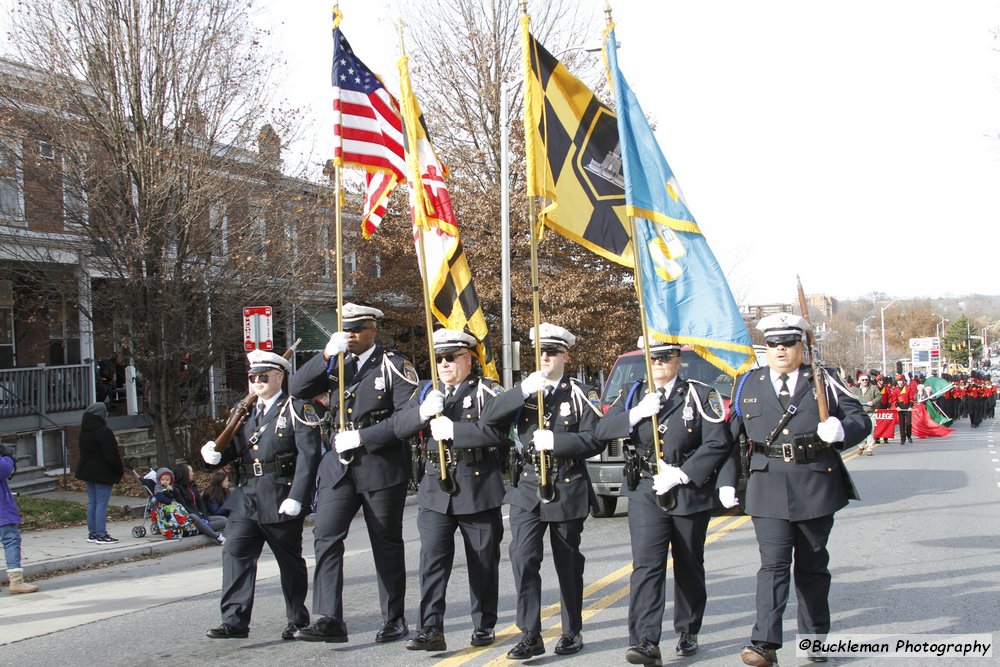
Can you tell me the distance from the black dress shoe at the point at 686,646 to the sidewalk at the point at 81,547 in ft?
23.8

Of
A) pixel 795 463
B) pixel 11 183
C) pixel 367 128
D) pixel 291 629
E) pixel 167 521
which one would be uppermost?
pixel 11 183

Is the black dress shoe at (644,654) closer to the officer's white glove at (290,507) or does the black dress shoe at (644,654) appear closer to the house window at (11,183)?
the officer's white glove at (290,507)

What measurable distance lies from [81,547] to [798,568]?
9081 millimetres

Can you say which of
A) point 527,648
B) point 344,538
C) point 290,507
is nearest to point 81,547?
point 290,507

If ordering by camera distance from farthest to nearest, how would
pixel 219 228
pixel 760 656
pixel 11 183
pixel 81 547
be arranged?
pixel 219 228, pixel 11 183, pixel 81 547, pixel 760 656

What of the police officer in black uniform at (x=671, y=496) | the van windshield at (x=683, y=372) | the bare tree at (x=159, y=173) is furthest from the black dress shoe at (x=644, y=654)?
the bare tree at (x=159, y=173)

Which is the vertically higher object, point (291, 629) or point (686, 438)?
point (686, 438)

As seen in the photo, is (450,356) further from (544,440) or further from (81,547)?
(81,547)

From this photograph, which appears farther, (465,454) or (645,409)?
(465,454)

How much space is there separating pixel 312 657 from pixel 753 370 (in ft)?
11.1

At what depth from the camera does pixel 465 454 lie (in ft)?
20.8

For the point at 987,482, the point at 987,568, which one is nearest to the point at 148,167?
the point at 987,568

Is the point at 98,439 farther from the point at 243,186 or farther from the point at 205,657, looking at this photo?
the point at 205,657

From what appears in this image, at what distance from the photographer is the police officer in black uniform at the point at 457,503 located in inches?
245
